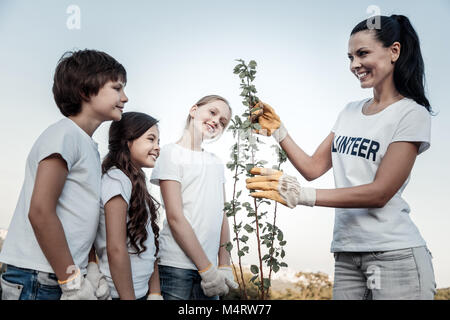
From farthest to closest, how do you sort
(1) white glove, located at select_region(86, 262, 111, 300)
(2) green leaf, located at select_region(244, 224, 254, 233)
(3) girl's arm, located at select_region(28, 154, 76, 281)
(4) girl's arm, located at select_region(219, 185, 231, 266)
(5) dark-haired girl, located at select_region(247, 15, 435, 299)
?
(4) girl's arm, located at select_region(219, 185, 231, 266), (2) green leaf, located at select_region(244, 224, 254, 233), (1) white glove, located at select_region(86, 262, 111, 300), (5) dark-haired girl, located at select_region(247, 15, 435, 299), (3) girl's arm, located at select_region(28, 154, 76, 281)

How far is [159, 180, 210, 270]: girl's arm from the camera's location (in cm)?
162

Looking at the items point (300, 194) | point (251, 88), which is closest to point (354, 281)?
point (300, 194)

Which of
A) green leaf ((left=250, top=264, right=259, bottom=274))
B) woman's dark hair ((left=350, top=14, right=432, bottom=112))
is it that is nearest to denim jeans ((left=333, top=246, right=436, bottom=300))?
green leaf ((left=250, top=264, right=259, bottom=274))

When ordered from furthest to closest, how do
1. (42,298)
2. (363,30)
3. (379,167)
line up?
(363,30) < (379,167) < (42,298)

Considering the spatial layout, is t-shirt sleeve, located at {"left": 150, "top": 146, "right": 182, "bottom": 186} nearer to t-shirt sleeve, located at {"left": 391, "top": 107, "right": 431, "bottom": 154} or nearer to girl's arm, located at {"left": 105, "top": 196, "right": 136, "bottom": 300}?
girl's arm, located at {"left": 105, "top": 196, "right": 136, "bottom": 300}

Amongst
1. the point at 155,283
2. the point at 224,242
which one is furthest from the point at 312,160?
the point at 155,283

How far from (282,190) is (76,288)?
0.70 meters

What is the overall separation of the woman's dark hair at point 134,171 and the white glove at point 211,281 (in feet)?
0.80

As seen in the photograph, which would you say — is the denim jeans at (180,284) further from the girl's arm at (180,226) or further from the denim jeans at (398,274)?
the denim jeans at (398,274)

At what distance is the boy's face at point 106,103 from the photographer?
1393 mm

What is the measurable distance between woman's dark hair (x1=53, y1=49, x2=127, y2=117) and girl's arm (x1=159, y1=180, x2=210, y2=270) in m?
0.50
